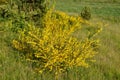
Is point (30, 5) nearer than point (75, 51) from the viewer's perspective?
No

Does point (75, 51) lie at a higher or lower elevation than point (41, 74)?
higher

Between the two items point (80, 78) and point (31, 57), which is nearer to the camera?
point (80, 78)

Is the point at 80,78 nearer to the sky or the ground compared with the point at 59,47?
nearer to the ground

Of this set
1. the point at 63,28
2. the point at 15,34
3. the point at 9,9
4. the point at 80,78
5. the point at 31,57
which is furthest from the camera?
the point at 9,9

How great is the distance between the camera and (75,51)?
5137 mm

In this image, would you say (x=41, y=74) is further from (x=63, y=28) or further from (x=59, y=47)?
(x=63, y=28)

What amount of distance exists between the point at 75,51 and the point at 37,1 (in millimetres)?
3102

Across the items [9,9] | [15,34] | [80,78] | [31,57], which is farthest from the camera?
[9,9]

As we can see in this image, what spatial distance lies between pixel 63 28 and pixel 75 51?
756 mm

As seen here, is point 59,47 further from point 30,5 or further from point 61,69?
point 30,5

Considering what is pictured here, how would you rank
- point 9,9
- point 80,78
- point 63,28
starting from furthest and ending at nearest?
point 9,9
point 63,28
point 80,78

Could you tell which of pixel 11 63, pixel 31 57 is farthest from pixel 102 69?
pixel 11 63

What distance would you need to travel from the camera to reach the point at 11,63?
16.6 ft

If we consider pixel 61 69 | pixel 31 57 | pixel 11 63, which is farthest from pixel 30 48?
pixel 61 69
